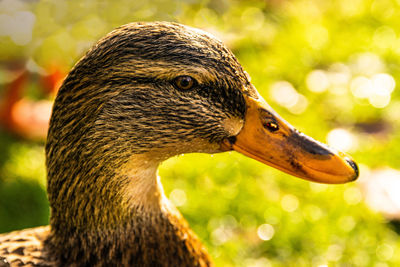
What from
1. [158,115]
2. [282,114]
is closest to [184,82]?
[158,115]

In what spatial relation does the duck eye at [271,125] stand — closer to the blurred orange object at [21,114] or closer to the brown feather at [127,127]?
the brown feather at [127,127]

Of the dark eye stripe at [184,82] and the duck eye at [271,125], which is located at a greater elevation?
the dark eye stripe at [184,82]

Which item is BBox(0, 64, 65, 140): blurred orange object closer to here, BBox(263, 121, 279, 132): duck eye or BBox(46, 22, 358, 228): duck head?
BBox(46, 22, 358, 228): duck head

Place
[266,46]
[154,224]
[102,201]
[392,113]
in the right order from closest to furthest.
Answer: [102,201] → [154,224] → [392,113] → [266,46]

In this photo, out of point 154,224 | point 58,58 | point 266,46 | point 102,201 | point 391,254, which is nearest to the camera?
point 102,201

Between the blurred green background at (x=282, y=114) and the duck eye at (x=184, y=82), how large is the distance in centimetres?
122

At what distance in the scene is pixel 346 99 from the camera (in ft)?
10.9

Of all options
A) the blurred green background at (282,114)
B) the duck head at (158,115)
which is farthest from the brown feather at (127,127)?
the blurred green background at (282,114)

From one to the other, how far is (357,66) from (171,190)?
1700 millimetres

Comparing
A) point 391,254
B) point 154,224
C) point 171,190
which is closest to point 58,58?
point 171,190

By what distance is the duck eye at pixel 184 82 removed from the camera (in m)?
1.39

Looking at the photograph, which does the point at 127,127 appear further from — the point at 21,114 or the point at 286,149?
the point at 21,114

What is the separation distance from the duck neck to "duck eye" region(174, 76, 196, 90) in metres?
0.24

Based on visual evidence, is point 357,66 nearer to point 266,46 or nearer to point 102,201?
point 266,46
